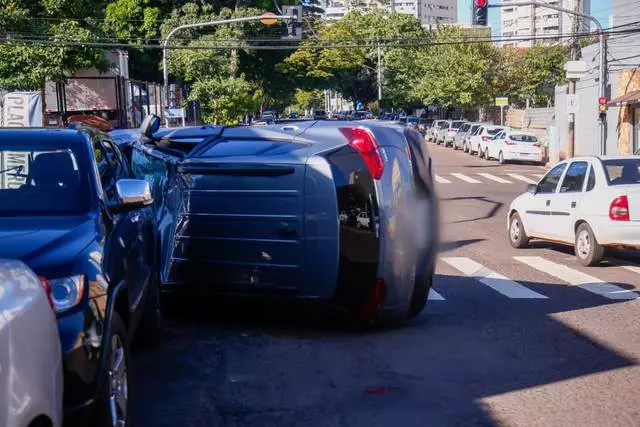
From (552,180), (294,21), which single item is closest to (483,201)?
(294,21)

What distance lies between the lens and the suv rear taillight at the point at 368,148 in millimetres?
8414

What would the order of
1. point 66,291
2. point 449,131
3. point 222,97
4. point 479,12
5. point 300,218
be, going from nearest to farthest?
point 66,291
point 300,218
point 479,12
point 222,97
point 449,131

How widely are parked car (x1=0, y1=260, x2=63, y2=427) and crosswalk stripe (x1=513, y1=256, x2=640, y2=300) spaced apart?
29.0ft

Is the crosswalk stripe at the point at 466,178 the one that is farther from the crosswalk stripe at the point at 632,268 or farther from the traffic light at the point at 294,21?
the crosswalk stripe at the point at 632,268

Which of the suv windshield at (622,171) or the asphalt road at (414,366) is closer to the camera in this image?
the asphalt road at (414,366)

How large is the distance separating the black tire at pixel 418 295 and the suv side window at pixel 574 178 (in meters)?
6.19

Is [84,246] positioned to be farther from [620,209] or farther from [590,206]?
[590,206]

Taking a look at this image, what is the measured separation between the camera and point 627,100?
37125mm

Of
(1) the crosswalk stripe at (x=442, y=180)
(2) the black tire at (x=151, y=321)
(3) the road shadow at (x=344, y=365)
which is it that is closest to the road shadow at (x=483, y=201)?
(1) the crosswalk stripe at (x=442, y=180)

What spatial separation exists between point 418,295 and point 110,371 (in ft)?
15.0

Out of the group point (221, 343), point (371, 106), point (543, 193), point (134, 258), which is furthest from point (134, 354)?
point (371, 106)

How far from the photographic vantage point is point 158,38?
5672 cm

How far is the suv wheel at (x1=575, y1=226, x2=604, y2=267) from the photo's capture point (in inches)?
564

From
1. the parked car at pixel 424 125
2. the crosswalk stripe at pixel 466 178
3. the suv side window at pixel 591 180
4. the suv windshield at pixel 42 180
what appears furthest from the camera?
the parked car at pixel 424 125
